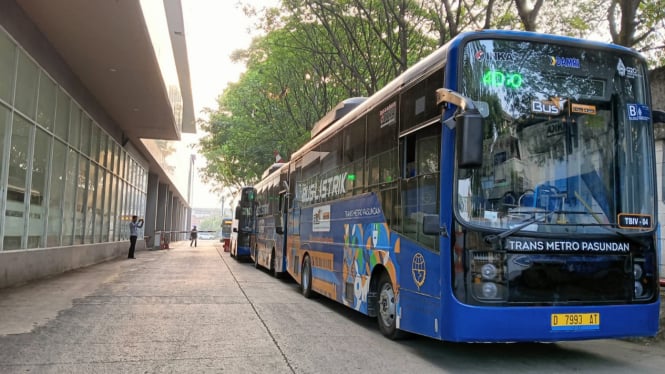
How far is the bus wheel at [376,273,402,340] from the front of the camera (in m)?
6.47

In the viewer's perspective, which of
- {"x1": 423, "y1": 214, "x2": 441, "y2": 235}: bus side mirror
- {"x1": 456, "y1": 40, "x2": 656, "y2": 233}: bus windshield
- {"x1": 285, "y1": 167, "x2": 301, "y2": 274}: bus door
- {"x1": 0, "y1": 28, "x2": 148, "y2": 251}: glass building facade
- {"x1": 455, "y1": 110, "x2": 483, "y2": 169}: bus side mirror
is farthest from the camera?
{"x1": 285, "y1": 167, "x2": 301, "y2": 274}: bus door

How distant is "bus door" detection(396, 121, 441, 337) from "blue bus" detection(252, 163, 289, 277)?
724cm

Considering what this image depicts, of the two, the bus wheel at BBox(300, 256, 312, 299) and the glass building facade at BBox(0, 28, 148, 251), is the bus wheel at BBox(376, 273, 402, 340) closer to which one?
the bus wheel at BBox(300, 256, 312, 299)

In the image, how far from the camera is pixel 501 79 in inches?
204

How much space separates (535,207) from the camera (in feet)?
16.4

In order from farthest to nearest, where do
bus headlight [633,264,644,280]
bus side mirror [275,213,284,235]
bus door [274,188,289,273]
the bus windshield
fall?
bus side mirror [275,213,284,235] < bus door [274,188,289,273] < bus headlight [633,264,644,280] < the bus windshield

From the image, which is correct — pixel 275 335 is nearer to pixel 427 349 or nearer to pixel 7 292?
pixel 427 349

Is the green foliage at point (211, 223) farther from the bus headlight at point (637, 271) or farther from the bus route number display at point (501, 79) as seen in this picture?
the bus headlight at point (637, 271)

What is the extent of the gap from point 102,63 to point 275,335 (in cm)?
1008

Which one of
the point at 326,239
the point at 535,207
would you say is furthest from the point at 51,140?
the point at 535,207

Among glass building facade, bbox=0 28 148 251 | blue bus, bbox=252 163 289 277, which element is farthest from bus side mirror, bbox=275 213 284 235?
glass building facade, bbox=0 28 148 251

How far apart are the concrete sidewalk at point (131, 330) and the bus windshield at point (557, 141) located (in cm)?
273

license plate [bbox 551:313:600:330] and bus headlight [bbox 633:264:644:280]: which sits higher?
bus headlight [bbox 633:264:644:280]

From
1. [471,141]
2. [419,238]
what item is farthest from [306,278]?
[471,141]
